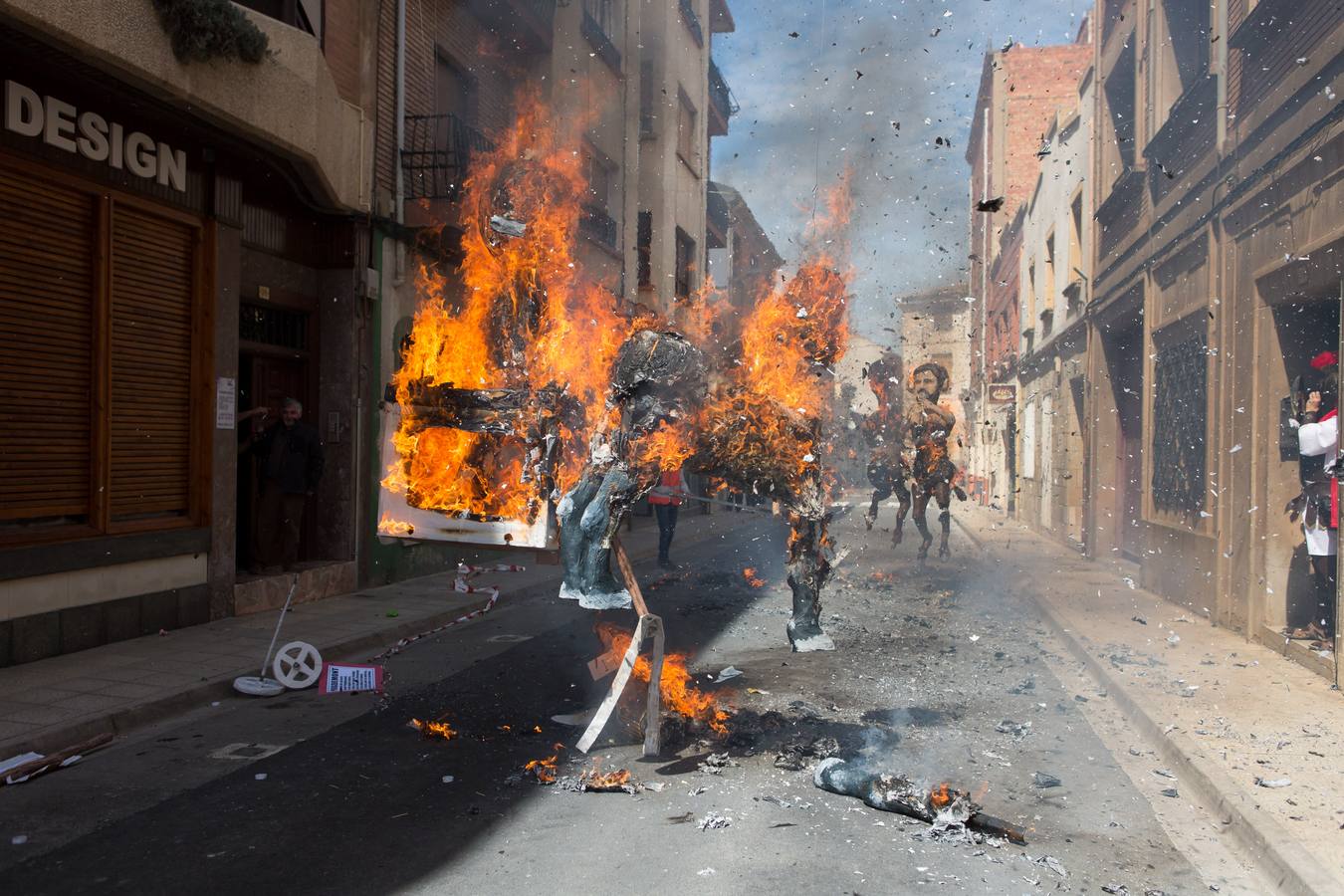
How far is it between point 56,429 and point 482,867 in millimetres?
6076

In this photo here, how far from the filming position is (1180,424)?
1044 centimetres

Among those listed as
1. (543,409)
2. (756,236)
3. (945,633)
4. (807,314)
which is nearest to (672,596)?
(945,633)

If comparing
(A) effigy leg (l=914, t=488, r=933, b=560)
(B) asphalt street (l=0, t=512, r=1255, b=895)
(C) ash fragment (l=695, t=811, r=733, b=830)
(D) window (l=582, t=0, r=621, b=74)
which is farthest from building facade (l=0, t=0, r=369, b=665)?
(A) effigy leg (l=914, t=488, r=933, b=560)

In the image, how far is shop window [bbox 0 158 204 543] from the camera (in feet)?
23.5

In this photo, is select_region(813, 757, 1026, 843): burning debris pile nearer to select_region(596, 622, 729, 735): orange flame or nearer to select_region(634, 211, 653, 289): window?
select_region(596, 622, 729, 735): orange flame

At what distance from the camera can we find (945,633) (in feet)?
28.1

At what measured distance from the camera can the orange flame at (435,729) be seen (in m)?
5.29

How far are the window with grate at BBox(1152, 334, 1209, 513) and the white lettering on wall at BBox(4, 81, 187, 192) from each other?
10.3 m

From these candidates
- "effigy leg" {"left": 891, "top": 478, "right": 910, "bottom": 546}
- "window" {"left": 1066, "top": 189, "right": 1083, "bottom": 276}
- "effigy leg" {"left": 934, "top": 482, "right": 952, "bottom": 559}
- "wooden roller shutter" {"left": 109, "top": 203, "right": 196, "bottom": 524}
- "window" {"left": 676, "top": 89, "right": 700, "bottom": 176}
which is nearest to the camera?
"wooden roller shutter" {"left": 109, "top": 203, "right": 196, "bottom": 524}

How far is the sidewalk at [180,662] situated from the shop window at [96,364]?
111 cm

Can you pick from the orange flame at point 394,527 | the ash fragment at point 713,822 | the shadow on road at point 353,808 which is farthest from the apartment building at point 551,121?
the ash fragment at point 713,822

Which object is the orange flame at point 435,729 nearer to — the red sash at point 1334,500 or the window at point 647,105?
the red sash at point 1334,500

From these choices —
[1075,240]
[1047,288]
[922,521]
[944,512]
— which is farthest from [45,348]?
[1047,288]

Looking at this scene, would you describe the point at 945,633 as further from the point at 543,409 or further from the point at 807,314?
the point at 543,409
